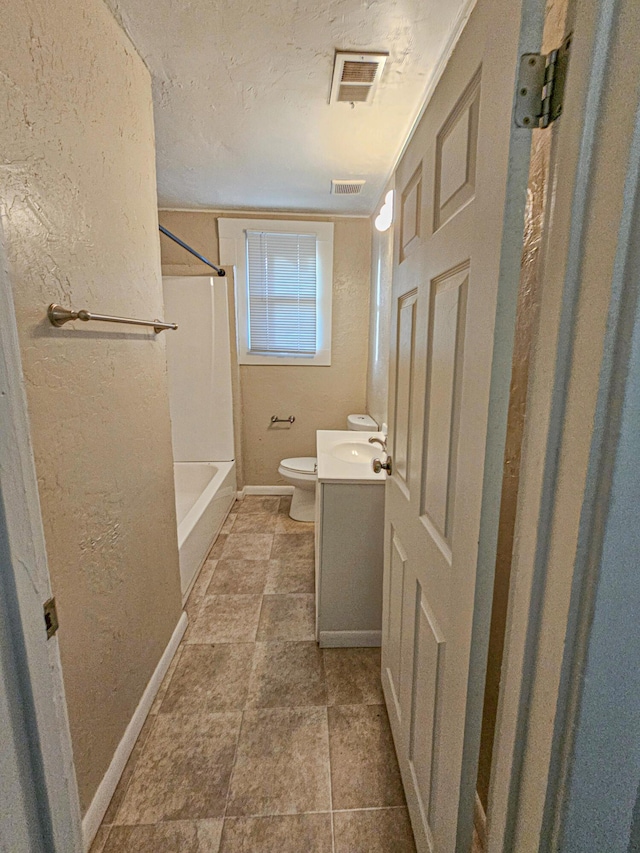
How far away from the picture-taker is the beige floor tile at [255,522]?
9.59 ft

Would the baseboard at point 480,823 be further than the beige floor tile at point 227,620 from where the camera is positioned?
No

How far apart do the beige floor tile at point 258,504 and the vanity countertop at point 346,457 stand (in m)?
1.18

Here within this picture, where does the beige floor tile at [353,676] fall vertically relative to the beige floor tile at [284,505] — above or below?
below

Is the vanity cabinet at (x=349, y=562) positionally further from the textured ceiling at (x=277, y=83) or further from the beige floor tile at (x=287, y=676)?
the textured ceiling at (x=277, y=83)

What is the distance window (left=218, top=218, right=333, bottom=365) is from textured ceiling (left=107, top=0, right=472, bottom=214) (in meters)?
0.55

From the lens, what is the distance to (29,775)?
1.75ft

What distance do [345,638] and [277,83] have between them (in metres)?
2.42

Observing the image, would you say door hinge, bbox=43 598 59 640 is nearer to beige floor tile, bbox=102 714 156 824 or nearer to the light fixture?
beige floor tile, bbox=102 714 156 824

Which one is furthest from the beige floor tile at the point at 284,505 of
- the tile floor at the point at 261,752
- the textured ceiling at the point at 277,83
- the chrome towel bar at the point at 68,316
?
the textured ceiling at the point at 277,83

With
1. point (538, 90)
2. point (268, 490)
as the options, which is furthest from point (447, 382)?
point (268, 490)

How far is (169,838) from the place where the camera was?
1082mm

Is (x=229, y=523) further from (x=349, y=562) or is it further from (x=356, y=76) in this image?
(x=356, y=76)

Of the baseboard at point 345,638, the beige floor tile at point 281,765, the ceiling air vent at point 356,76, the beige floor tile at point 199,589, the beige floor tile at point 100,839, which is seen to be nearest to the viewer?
the beige floor tile at point 100,839

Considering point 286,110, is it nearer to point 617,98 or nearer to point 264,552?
point 617,98
